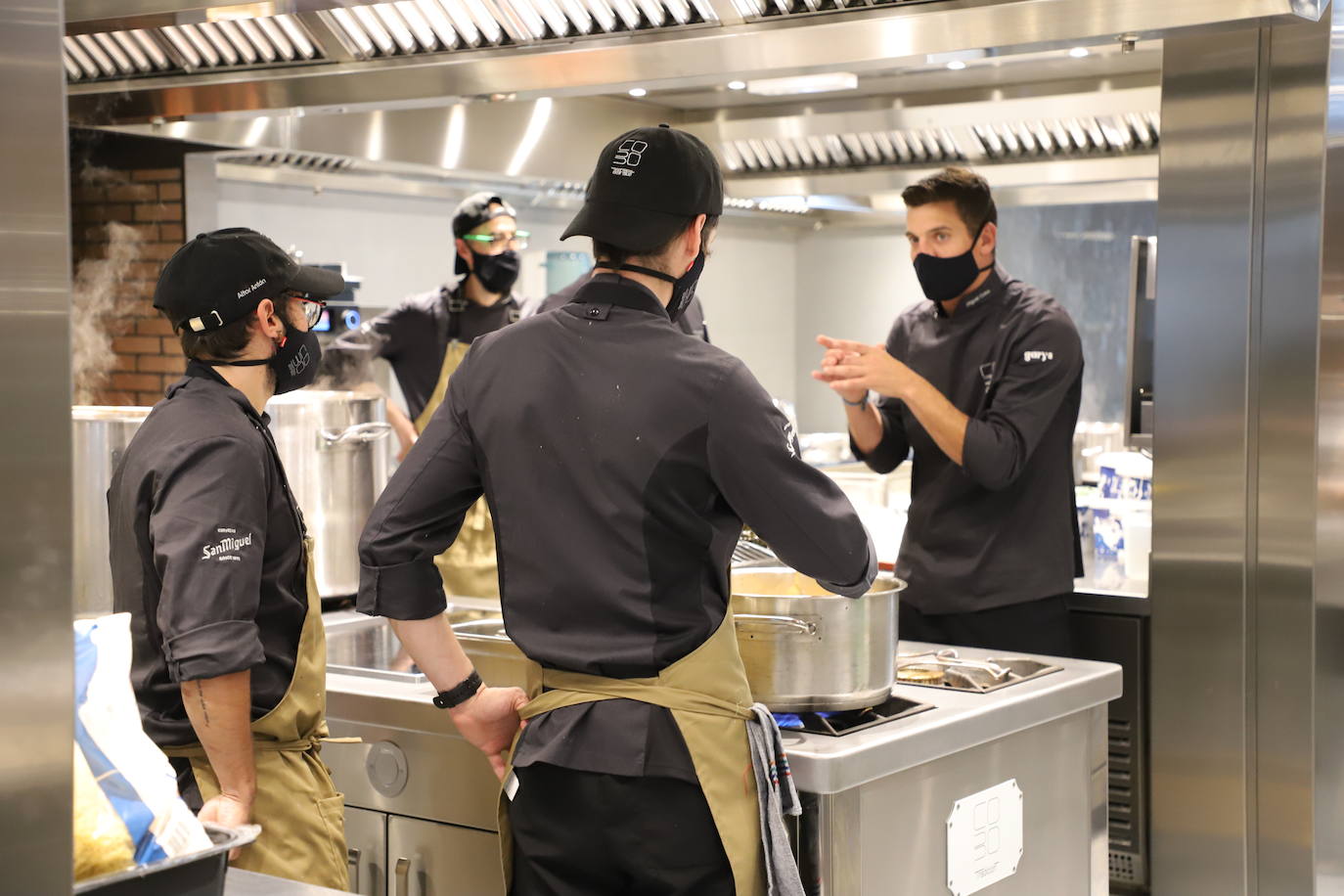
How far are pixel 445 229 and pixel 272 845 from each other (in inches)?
181

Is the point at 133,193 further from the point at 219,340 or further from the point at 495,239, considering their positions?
the point at 219,340

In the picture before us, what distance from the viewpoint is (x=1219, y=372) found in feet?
9.60

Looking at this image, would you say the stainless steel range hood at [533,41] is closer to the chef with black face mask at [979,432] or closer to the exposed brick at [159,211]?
the chef with black face mask at [979,432]

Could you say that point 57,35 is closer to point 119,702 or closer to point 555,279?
point 119,702

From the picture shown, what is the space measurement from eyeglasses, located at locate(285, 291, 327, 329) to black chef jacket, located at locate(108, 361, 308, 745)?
161 millimetres


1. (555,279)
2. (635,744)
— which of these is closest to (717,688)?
(635,744)

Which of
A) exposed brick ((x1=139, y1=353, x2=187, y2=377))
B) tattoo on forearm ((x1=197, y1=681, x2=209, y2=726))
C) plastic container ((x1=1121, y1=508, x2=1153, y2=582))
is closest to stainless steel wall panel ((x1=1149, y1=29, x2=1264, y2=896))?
plastic container ((x1=1121, y1=508, x2=1153, y2=582))

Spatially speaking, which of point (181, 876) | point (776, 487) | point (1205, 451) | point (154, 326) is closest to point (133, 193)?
point (154, 326)

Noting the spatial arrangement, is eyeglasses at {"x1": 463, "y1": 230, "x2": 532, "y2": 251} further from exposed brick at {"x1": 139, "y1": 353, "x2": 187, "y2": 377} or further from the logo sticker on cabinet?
the logo sticker on cabinet

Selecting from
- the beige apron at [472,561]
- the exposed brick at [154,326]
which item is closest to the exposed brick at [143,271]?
the exposed brick at [154,326]

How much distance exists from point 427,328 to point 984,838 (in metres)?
2.72

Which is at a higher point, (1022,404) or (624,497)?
(1022,404)

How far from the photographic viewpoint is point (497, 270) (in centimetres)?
439

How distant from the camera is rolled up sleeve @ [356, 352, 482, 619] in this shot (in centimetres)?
191
